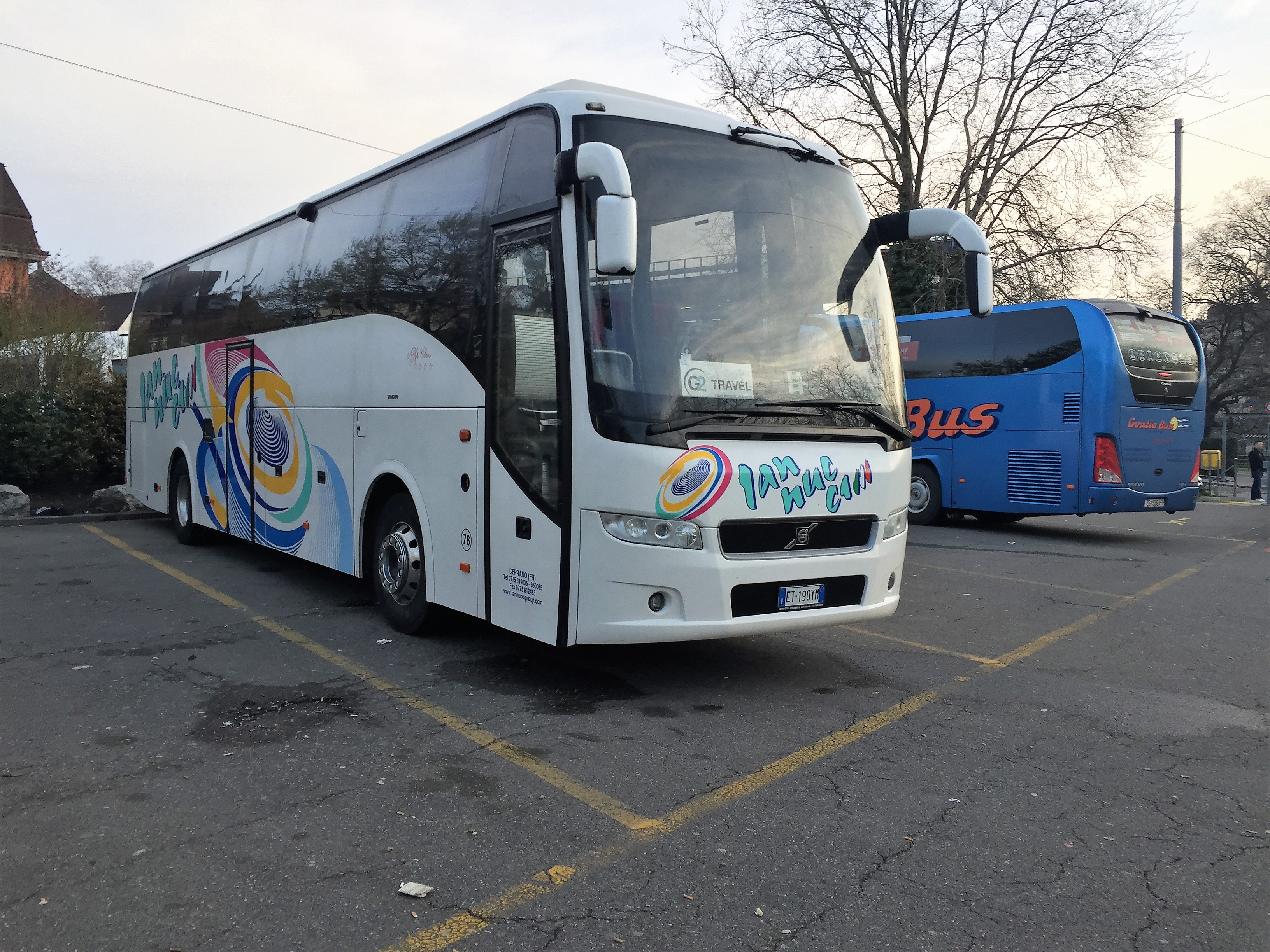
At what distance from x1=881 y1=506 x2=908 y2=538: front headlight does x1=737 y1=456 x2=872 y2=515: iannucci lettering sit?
0.36m

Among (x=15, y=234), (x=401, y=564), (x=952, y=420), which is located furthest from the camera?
(x=15, y=234)

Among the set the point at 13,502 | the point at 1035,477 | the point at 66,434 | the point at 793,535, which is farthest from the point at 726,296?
the point at 66,434

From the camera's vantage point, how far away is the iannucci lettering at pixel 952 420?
14445 millimetres

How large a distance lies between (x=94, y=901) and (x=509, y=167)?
4395 millimetres

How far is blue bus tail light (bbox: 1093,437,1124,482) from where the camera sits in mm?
12922

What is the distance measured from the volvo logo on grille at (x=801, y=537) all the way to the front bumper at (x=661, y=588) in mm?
92

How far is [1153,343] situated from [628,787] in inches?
481

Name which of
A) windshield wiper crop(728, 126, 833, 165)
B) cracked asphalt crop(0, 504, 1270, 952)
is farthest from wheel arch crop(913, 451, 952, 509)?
windshield wiper crop(728, 126, 833, 165)

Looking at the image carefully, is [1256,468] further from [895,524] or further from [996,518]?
[895,524]

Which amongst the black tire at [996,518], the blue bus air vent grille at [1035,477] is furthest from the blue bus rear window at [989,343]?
the black tire at [996,518]

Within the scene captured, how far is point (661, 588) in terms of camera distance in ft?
16.7

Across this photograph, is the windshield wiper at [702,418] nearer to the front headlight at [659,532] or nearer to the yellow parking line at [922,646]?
the front headlight at [659,532]

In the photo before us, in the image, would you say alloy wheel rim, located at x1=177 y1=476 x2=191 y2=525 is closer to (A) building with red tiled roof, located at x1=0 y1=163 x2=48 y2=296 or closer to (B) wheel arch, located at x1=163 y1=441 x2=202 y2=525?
(B) wheel arch, located at x1=163 y1=441 x2=202 y2=525

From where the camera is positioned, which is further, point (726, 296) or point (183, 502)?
point (183, 502)
